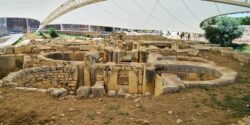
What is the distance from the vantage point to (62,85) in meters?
10.1

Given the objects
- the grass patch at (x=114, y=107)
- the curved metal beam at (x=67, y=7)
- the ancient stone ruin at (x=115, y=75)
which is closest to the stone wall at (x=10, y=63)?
the ancient stone ruin at (x=115, y=75)

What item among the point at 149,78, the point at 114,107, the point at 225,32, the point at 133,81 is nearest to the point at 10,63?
the point at 133,81

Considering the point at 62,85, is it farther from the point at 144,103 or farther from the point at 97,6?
the point at 97,6

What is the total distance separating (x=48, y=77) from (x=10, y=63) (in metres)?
3.44

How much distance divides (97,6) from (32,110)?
57.0 ft

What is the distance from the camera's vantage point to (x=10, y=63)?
12.4 m

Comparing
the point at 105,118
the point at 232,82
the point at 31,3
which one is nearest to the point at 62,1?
the point at 31,3

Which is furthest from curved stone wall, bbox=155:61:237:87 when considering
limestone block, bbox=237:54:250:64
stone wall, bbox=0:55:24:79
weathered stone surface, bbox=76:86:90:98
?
stone wall, bbox=0:55:24:79

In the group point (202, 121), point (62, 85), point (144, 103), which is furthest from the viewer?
point (62, 85)

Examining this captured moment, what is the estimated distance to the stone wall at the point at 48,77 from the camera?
29.2 ft

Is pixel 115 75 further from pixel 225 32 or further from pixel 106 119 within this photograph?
pixel 225 32

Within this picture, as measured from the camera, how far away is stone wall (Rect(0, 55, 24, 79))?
1220 centimetres

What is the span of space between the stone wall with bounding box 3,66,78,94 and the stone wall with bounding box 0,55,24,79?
10.3ft

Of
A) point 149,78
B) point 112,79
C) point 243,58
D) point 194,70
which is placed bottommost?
point 112,79
